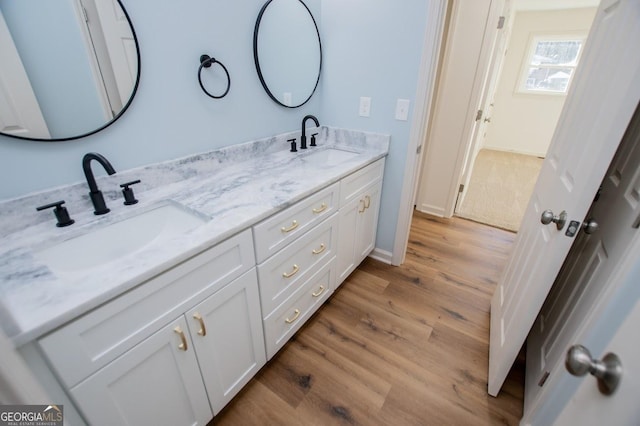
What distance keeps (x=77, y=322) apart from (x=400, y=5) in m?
1.99

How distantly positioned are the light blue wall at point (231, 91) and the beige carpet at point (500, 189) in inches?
58.0

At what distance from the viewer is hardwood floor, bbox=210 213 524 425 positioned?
49.0 inches

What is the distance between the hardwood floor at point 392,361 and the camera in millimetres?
1244

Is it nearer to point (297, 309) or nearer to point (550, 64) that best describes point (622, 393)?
point (297, 309)

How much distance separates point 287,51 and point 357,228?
1.19m

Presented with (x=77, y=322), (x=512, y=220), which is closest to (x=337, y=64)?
(x=77, y=322)

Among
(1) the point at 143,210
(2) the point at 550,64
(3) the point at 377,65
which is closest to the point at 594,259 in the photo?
(3) the point at 377,65

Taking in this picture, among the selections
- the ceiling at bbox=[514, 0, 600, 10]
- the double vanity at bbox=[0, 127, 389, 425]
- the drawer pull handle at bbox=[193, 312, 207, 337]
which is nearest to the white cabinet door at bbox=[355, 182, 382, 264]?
the double vanity at bbox=[0, 127, 389, 425]

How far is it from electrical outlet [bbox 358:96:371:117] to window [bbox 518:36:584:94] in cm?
491

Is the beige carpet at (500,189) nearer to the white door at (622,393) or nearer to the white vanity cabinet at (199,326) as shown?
the white vanity cabinet at (199,326)

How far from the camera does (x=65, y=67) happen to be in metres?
0.94

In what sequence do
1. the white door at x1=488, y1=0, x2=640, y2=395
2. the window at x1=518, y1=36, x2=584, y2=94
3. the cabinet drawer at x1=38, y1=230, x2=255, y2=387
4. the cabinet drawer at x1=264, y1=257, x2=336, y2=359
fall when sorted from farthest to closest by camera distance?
the window at x1=518, y1=36, x2=584, y2=94
the cabinet drawer at x1=264, y1=257, x2=336, y2=359
the white door at x1=488, y1=0, x2=640, y2=395
the cabinet drawer at x1=38, y1=230, x2=255, y2=387

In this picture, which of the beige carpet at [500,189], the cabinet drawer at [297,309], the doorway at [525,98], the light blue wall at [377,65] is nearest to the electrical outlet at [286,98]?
the light blue wall at [377,65]

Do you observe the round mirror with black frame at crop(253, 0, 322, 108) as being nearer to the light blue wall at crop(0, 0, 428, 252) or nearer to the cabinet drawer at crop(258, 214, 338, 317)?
the light blue wall at crop(0, 0, 428, 252)
